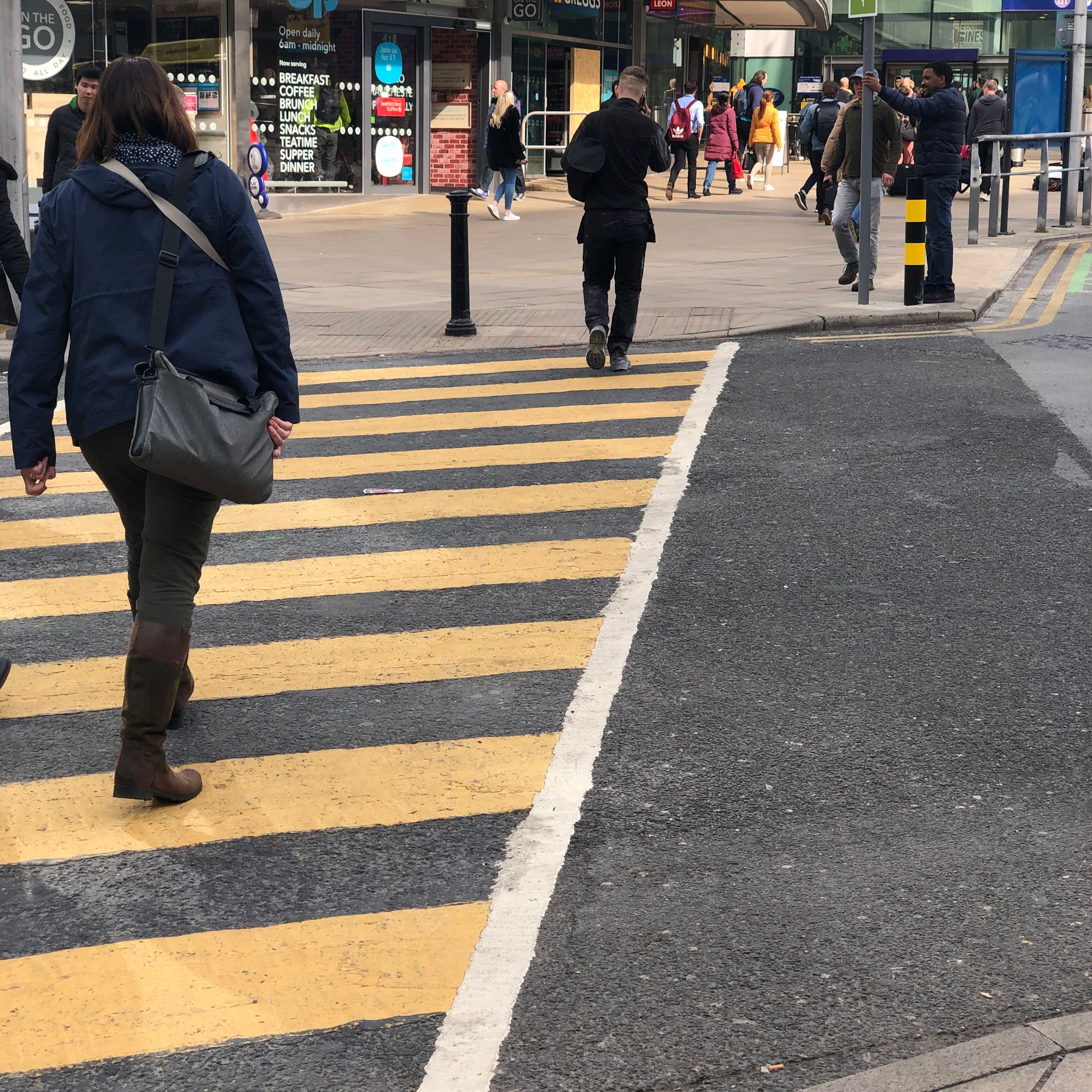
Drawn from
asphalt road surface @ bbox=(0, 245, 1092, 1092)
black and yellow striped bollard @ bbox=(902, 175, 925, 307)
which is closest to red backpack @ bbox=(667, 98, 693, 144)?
black and yellow striped bollard @ bbox=(902, 175, 925, 307)

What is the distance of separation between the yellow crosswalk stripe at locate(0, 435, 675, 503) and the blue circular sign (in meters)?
18.7

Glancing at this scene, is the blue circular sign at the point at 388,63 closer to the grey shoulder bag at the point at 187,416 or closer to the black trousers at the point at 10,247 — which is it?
the black trousers at the point at 10,247

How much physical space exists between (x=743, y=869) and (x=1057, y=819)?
0.86 metres

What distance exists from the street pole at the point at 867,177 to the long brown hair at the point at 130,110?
10.1 m

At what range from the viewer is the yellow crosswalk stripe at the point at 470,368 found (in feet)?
35.7

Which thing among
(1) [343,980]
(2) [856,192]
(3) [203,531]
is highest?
(2) [856,192]

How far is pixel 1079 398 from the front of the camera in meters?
9.90

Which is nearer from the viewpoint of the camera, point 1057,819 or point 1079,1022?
Result: point 1079,1022

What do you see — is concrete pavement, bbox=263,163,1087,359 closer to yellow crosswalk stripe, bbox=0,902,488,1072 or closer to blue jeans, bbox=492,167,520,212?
blue jeans, bbox=492,167,520,212

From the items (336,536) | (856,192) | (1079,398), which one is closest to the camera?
(336,536)

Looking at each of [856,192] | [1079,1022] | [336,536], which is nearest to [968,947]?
[1079,1022]

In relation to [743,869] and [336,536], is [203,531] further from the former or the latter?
[336,536]

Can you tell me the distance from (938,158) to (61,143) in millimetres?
7093

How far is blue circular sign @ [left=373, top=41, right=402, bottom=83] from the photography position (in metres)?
26.0
